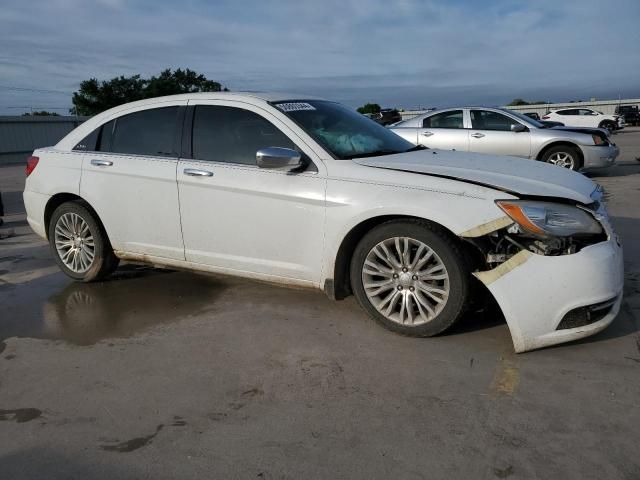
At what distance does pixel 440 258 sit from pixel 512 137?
8646 millimetres

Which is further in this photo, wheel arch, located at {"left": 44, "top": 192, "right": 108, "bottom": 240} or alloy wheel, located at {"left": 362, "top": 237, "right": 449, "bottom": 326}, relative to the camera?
wheel arch, located at {"left": 44, "top": 192, "right": 108, "bottom": 240}

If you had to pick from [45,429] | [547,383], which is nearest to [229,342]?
[45,429]

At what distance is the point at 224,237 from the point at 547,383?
7.89 ft

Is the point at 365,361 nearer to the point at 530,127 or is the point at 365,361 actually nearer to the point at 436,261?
the point at 436,261

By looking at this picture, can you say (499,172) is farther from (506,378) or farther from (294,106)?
(294,106)

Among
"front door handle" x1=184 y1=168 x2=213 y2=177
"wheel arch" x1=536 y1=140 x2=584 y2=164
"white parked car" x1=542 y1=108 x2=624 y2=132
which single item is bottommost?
"wheel arch" x1=536 y1=140 x2=584 y2=164

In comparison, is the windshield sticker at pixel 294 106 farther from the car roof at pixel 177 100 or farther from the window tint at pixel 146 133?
the window tint at pixel 146 133

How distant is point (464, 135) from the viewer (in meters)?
11.4

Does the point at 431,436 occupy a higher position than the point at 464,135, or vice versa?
the point at 464,135

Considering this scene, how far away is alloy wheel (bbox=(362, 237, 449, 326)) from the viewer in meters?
3.51

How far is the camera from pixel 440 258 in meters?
3.44

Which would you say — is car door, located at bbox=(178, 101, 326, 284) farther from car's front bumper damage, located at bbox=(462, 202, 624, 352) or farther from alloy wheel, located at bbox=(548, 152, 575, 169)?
alloy wheel, located at bbox=(548, 152, 575, 169)

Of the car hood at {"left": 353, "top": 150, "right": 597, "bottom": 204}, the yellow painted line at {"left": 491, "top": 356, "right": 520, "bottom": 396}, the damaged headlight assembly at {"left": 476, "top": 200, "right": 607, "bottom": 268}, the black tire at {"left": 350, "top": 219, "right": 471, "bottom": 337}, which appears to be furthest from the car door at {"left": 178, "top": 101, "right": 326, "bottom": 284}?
the yellow painted line at {"left": 491, "top": 356, "right": 520, "bottom": 396}

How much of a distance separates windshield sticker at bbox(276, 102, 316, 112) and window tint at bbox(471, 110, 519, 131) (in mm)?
7824
